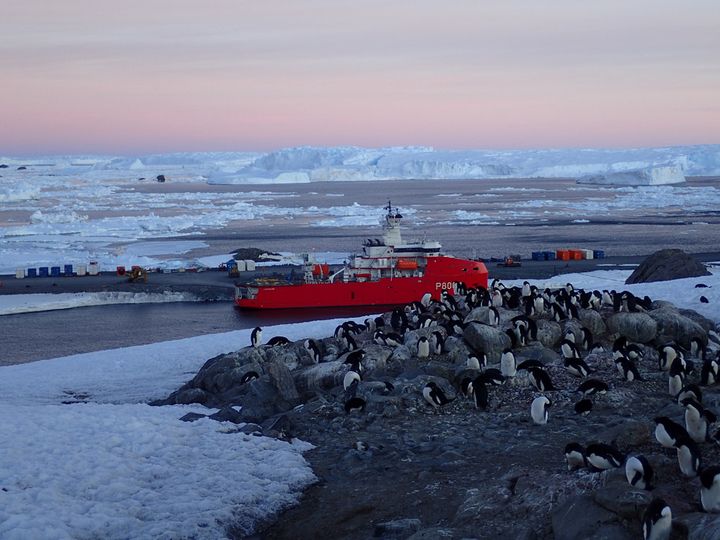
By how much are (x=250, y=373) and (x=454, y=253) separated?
37.8 meters

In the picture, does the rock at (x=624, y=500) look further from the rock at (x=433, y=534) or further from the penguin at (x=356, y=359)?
the penguin at (x=356, y=359)

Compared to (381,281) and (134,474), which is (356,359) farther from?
(381,281)

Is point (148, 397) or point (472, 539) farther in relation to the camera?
point (148, 397)

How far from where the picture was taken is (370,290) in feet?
118

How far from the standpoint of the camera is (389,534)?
873 centimetres

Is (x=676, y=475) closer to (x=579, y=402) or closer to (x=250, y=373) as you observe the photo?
(x=579, y=402)

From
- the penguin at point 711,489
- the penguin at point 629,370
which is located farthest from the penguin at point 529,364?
the penguin at point 711,489

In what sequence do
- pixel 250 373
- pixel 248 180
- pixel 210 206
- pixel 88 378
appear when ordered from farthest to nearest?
1. pixel 248 180
2. pixel 210 206
3. pixel 88 378
4. pixel 250 373

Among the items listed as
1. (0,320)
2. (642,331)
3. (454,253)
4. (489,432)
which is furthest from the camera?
(454,253)

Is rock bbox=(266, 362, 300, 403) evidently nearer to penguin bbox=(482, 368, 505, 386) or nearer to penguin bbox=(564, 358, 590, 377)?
penguin bbox=(482, 368, 505, 386)

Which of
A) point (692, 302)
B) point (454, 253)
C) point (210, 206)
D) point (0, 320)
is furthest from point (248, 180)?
point (692, 302)

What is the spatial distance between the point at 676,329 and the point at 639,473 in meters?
10.1

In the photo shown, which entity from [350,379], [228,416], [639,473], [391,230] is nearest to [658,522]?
[639,473]

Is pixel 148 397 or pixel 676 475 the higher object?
pixel 676 475
